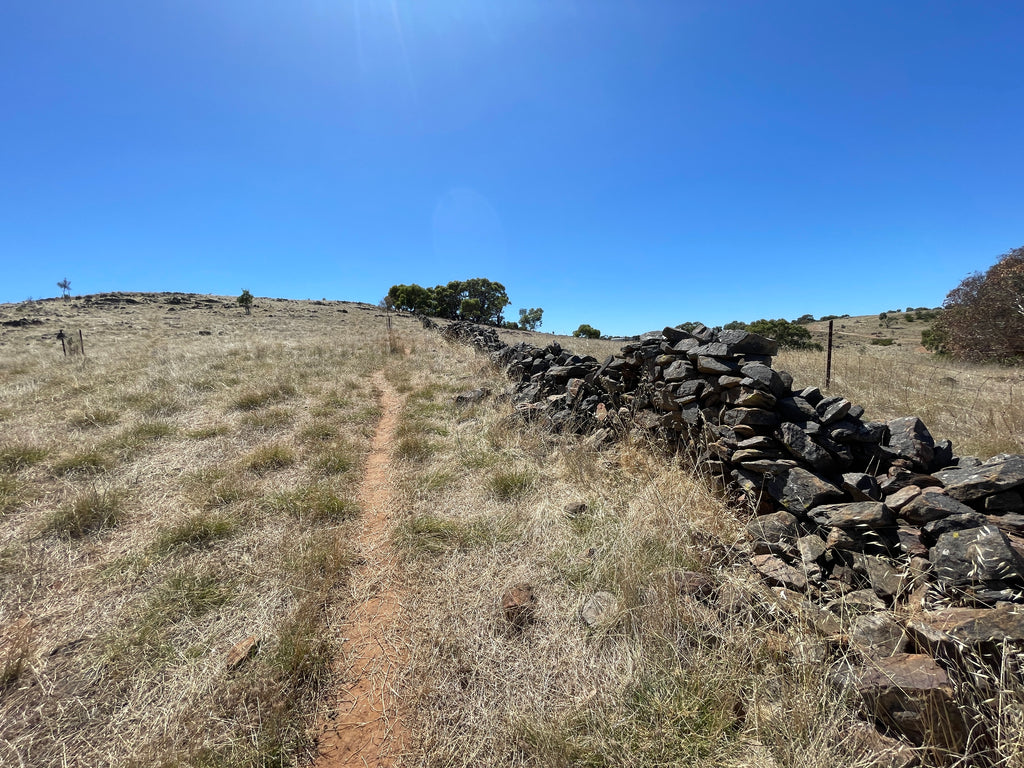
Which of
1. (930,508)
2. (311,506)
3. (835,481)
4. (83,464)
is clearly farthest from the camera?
(83,464)

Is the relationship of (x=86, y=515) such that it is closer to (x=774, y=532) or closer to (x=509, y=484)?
(x=509, y=484)

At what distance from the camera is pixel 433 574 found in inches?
136

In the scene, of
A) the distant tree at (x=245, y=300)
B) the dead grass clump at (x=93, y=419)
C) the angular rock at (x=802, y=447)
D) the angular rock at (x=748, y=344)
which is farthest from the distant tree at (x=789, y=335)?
the distant tree at (x=245, y=300)

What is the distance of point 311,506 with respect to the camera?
14.6 feet

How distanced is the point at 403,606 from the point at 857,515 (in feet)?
11.9

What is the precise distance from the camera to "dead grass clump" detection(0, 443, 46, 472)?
5065mm

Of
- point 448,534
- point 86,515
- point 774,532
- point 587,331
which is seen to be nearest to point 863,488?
point 774,532

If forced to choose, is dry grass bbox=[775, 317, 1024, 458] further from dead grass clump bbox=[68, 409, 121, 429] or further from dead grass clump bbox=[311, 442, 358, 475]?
dead grass clump bbox=[68, 409, 121, 429]

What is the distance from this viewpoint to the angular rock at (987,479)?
253 cm

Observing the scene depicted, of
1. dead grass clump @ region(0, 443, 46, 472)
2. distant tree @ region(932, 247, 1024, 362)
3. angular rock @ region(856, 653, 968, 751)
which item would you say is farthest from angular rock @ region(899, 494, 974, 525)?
distant tree @ region(932, 247, 1024, 362)

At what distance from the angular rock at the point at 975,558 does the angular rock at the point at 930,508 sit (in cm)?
17

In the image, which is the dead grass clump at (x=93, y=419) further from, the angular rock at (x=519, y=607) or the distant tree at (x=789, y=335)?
the distant tree at (x=789, y=335)

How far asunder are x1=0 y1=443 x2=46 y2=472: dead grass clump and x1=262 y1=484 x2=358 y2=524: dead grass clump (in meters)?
3.84

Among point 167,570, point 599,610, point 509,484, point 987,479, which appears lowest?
point 599,610
